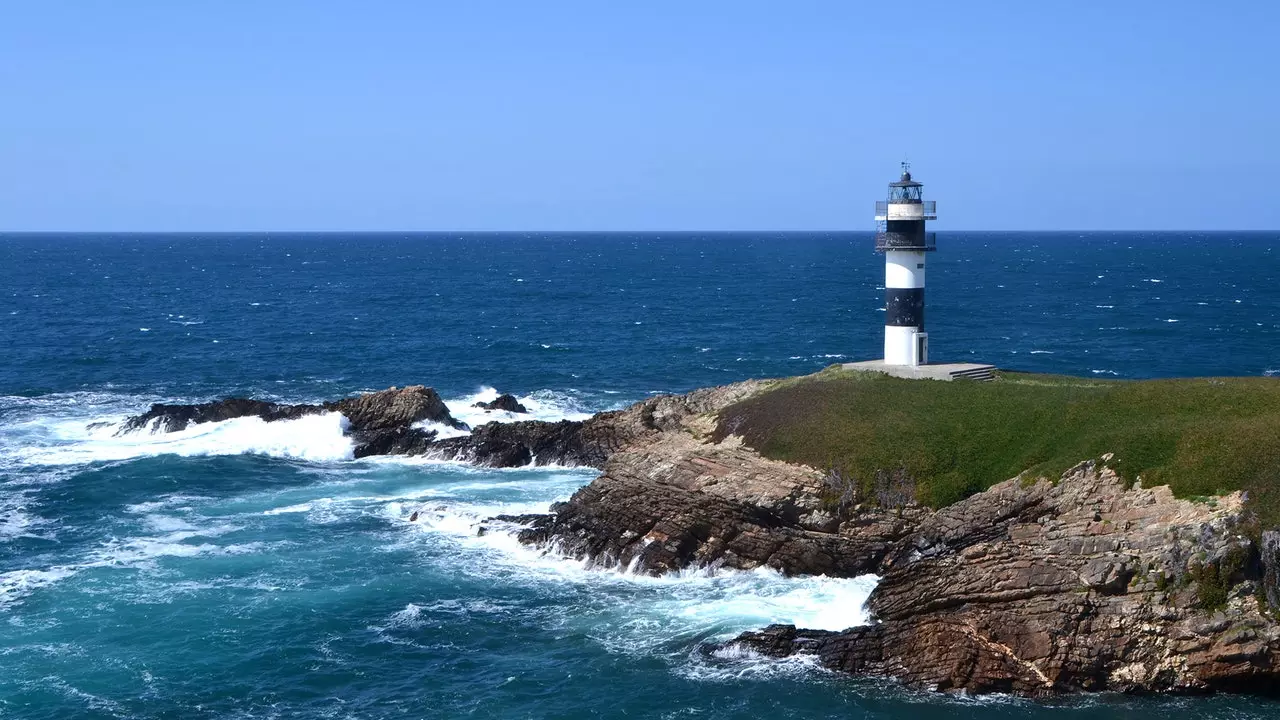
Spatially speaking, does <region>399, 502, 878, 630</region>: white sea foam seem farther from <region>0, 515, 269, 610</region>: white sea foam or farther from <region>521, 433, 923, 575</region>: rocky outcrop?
<region>0, 515, 269, 610</region>: white sea foam

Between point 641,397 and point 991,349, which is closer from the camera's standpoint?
point 641,397

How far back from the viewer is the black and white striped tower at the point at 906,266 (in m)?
48.4

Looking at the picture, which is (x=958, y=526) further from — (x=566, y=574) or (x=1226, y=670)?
(x=566, y=574)

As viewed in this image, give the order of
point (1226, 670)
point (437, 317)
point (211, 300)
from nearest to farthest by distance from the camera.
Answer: point (1226, 670)
point (437, 317)
point (211, 300)

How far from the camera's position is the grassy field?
3177 cm

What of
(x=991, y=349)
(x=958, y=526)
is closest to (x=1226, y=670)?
(x=958, y=526)

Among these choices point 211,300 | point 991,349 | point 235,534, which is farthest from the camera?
point 211,300

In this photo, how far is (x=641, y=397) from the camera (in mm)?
67250

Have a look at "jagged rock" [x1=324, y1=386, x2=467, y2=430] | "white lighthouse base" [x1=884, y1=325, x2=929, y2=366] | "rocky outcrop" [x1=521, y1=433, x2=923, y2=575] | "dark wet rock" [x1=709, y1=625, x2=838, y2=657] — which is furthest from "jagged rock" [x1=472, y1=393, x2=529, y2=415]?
"dark wet rock" [x1=709, y1=625, x2=838, y2=657]

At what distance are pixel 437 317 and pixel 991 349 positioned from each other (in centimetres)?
5148

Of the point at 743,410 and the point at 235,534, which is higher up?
the point at 743,410

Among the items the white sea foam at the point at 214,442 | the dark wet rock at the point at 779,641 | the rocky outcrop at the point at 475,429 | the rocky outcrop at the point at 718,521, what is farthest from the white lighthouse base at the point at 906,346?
the white sea foam at the point at 214,442

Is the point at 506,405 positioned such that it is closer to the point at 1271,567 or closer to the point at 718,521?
the point at 718,521

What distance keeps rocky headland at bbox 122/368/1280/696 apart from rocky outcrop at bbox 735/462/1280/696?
0.04 meters
